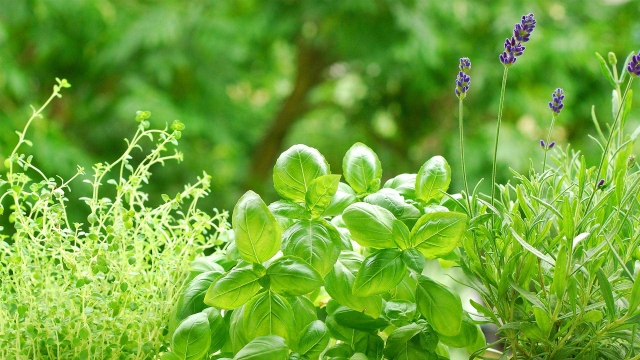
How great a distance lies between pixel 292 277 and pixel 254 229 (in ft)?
0.12

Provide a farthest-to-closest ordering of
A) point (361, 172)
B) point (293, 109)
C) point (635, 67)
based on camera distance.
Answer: point (293, 109)
point (361, 172)
point (635, 67)

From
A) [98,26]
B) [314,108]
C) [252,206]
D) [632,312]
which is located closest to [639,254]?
Result: [632,312]

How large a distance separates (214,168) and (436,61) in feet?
3.81

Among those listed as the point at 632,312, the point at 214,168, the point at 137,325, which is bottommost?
the point at 632,312

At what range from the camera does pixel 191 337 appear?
38 centimetres

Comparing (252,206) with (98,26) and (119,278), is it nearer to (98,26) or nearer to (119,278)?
(119,278)

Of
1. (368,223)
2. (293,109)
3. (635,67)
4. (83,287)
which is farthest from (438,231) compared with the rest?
(293,109)

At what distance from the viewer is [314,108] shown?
360cm

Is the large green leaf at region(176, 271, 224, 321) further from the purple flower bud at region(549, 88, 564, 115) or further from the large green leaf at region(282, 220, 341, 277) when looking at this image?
the purple flower bud at region(549, 88, 564, 115)

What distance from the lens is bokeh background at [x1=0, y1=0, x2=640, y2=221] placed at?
2566mm

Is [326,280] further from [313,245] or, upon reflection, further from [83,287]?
[83,287]

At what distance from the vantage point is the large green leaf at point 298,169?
0.42 m

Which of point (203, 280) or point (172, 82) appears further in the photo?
point (172, 82)

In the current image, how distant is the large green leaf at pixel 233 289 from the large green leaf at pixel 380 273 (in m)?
0.06
